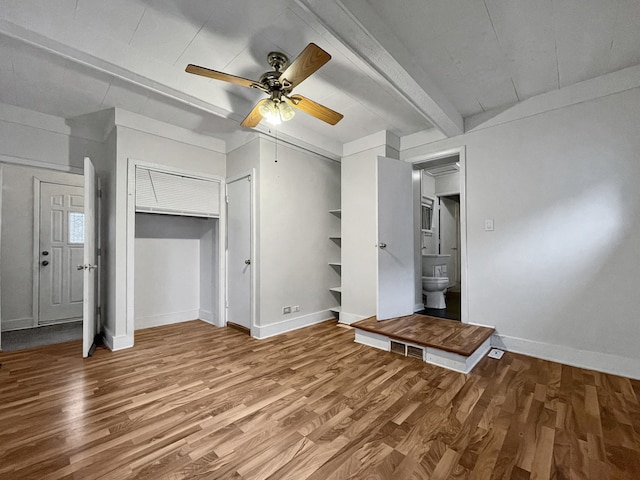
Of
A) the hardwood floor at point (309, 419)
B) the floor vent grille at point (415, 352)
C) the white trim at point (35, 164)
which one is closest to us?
the hardwood floor at point (309, 419)

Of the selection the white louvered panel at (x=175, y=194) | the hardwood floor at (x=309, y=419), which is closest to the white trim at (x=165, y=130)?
the white louvered panel at (x=175, y=194)

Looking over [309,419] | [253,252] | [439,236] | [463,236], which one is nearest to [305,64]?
[253,252]

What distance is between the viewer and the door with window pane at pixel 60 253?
12.6ft

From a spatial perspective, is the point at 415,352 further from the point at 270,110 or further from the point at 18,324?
the point at 18,324

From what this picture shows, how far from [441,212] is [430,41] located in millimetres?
4517

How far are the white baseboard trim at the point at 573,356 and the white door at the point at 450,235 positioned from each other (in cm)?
331

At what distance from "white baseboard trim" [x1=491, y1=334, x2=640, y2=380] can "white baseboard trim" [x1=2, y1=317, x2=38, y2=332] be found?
5618 mm

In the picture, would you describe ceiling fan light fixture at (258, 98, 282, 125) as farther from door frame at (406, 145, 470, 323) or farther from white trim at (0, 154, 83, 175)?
white trim at (0, 154, 83, 175)

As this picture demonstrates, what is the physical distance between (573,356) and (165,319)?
4.43m

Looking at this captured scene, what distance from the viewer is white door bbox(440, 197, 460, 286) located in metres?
6.02

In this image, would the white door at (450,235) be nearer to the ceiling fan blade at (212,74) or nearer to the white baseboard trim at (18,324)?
the ceiling fan blade at (212,74)

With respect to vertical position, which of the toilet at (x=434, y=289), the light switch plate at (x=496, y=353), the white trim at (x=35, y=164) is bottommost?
the light switch plate at (x=496, y=353)

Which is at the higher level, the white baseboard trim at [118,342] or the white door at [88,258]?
the white door at [88,258]

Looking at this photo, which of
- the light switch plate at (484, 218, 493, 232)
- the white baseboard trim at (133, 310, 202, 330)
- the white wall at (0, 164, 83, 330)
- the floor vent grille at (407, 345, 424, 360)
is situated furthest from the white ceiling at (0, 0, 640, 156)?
the white baseboard trim at (133, 310, 202, 330)
